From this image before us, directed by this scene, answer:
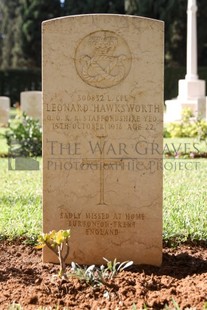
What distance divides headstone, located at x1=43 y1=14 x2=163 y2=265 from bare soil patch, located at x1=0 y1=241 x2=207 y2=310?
166 millimetres

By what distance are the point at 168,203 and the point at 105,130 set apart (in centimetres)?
165

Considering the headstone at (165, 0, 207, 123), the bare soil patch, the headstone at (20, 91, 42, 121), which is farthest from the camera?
the headstone at (165, 0, 207, 123)

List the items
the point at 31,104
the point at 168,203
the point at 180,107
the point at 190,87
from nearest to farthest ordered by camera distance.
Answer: the point at 168,203
the point at 180,107
the point at 31,104
the point at 190,87

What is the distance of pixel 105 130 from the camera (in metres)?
3.11

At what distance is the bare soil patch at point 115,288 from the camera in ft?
8.11

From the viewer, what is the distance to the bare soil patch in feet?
8.11

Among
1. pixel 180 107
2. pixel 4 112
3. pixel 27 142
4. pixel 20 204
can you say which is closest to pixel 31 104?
pixel 4 112

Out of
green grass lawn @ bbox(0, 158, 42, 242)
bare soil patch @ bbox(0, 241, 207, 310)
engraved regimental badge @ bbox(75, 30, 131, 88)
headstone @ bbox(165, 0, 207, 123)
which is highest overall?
headstone @ bbox(165, 0, 207, 123)

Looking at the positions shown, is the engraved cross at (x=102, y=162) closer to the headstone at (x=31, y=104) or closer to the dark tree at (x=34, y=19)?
the headstone at (x=31, y=104)

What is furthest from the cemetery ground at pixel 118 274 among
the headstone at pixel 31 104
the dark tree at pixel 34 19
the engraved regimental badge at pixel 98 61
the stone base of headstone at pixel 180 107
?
the dark tree at pixel 34 19

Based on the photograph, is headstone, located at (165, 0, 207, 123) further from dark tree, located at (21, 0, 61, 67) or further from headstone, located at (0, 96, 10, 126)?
dark tree, located at (21, 0, 61, 67)

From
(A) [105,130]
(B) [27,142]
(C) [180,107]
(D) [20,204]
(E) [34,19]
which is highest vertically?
(E) [34,19]

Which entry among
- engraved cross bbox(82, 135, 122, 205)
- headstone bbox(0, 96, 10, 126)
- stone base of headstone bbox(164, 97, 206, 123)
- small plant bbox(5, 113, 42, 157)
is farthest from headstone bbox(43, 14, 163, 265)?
headstone bbox(0, 96, 10, 126)

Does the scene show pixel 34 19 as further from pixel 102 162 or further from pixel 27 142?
pixel 102 162
